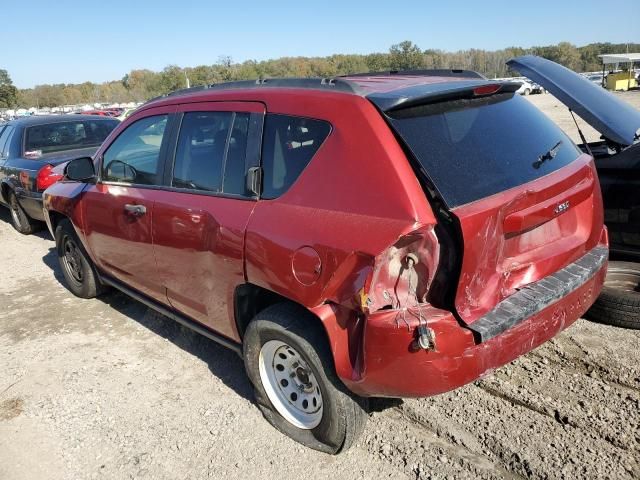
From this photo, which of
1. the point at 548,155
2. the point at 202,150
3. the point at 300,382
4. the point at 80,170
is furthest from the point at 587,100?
the point at 80,170

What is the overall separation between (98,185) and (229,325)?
186 centimetres

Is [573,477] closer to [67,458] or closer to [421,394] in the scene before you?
[421,394]

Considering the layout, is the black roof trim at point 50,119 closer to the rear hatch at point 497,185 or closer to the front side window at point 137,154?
the front side window at point 137,154

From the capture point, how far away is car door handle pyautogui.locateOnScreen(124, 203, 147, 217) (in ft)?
11.2

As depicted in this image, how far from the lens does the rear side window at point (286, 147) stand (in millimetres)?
2475

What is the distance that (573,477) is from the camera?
2346 millimetres

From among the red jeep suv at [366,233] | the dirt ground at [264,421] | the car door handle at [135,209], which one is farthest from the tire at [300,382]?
the car door handle at [135,209]

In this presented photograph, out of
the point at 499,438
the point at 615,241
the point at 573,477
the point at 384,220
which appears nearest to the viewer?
the point at 384,220

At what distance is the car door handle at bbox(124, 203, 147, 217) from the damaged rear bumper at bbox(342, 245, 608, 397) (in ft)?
6.21

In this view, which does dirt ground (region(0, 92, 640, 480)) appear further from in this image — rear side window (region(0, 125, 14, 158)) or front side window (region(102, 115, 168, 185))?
rear side window (region(0, 125, 14, 158))

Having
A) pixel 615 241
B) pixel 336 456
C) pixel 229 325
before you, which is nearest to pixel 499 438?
pixel 336 456

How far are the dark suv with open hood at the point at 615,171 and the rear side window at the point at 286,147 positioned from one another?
2.00 meters

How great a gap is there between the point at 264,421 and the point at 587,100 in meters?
3.12

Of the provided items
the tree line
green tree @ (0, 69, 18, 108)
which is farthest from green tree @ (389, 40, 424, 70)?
green tree @ (0, 69, 18, 108)
